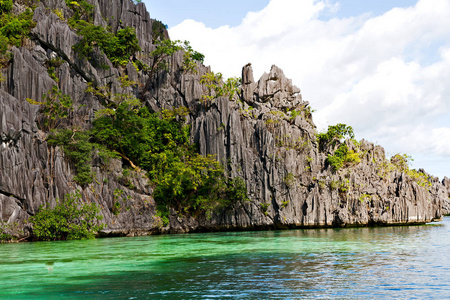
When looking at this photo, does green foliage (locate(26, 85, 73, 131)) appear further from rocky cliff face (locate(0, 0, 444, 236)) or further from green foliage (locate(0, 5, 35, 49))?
green foliage (locate(0, 5, 35, 49))

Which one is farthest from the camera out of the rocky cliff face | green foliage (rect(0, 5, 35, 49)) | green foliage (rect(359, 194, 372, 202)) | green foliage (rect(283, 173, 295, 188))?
green foliage (rect(359, 194, 372, 202))

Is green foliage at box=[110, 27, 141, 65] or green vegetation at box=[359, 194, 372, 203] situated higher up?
green foliage at box=[110, 27, 141, 65]

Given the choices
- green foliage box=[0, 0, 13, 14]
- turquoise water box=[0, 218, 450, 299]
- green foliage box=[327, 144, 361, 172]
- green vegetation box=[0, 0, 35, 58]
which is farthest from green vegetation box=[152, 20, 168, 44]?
turquoise water box=[0, 218, 450, 299]

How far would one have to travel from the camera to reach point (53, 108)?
1613 inches

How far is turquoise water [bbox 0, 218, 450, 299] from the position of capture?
11805mm

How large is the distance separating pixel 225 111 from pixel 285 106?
10.7 metres

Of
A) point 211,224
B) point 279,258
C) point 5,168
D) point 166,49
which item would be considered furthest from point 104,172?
point 279,258

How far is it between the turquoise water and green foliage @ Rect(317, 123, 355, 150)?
1190 inches

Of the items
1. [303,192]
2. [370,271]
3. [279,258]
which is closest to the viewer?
[370,271]

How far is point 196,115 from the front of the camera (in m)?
50.6

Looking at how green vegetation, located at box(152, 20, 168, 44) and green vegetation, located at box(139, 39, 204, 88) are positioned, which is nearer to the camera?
green vegetation, located at box(139, 39, 204, 88)

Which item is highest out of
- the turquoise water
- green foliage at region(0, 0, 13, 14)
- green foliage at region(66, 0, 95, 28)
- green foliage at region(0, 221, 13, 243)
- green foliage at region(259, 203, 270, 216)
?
green foliage at region(66, 0, 95, 28)

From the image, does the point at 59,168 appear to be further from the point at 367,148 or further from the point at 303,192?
the point at 367,148

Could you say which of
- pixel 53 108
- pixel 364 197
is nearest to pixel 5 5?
pixel 53 108
